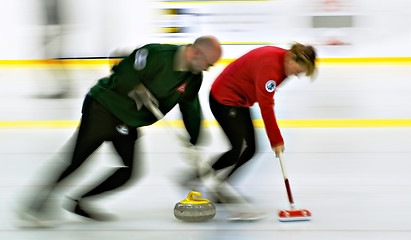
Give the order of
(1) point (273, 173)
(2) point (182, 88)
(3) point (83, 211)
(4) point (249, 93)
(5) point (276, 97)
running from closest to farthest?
(2) point (182, 88), (3) point (83, 211), (4) point (249, 93), (1) point (273, 173), (5) point (276, 97)

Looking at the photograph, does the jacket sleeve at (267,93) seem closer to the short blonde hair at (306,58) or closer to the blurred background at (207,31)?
the short blonde hair at (306,58)

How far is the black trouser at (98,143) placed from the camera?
121 inches

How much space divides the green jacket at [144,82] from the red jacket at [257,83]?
257 mm

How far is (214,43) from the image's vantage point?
9.91ft

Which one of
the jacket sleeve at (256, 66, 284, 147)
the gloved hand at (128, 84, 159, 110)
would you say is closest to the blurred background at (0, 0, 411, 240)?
the jacket sleeve at (256, 66, 284, 147)

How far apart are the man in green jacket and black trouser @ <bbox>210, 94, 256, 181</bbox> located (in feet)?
0.90

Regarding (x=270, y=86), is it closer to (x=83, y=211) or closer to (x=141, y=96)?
(x=141, y=96)

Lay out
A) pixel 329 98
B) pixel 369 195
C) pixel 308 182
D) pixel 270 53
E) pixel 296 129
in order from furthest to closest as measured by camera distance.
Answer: pixel 329 98 → pixel 296 129 → pixel 308 182 → pixel 369 195 → pixel 270 53

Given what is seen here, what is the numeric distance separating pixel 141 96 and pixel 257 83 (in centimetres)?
53

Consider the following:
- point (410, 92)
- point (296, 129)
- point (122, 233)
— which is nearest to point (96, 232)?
point (122, 233)

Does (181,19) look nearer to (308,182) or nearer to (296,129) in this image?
(296,129)

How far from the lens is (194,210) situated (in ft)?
10.4

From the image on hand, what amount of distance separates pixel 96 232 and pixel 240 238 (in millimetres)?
652

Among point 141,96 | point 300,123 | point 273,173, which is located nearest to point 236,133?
point 141,96
